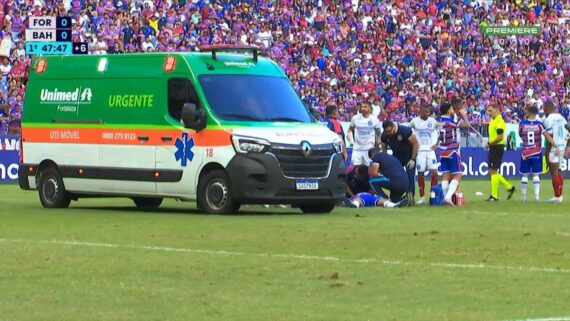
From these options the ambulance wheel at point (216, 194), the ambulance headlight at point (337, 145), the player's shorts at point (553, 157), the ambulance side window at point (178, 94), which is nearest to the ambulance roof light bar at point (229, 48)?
the ambulance side window at point (178, 94)

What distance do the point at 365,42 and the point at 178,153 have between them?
29.2m

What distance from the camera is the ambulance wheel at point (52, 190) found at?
25344 millimetres

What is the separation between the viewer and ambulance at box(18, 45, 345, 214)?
22906mm

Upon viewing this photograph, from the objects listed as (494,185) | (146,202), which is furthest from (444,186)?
(146,202)

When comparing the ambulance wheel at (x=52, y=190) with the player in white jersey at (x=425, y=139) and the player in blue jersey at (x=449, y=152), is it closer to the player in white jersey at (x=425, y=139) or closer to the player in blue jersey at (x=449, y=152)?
the player in white jersey at (x=425, y=139)

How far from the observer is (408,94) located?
1986 inches

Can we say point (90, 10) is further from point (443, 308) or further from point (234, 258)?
point (443, 308)

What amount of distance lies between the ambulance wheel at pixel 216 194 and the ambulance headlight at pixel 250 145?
18.8 inches

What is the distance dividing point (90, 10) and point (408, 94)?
37.0ft

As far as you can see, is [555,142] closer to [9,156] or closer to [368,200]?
[368,200]

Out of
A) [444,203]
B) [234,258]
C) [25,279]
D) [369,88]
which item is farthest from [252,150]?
[369,88]

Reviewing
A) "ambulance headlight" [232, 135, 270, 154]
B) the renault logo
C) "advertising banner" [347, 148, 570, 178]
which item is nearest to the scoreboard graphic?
"ambulance headlight" [232, 135, 270, 154]

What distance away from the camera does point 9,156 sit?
3781 cm

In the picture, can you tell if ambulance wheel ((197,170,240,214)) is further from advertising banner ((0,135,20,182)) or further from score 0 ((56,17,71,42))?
advertising banner ((0,135,20,182))
